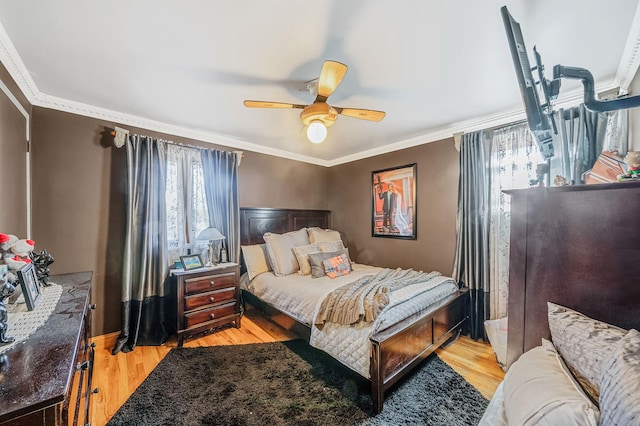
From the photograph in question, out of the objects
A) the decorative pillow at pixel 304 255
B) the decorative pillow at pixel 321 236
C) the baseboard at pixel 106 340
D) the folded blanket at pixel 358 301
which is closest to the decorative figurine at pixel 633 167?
the folded blanket at pixel 358 301

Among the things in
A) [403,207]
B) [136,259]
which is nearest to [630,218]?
[403,207]

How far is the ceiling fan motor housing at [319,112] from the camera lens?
1932 millimetres

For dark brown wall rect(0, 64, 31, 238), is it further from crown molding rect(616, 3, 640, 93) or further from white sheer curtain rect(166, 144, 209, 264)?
crown molding rect(616, 3, 640, 93)

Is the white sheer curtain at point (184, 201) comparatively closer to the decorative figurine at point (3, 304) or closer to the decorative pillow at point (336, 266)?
the decorative pillow at point (336, 266)

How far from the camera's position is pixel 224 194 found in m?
3.31

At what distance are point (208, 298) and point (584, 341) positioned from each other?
2.95 meters

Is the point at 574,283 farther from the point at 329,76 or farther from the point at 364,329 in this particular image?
the point at 329,76

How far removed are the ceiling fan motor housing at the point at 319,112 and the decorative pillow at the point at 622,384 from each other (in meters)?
1.87

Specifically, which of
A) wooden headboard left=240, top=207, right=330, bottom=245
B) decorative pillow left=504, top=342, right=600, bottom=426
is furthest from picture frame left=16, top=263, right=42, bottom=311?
wooden headboard left=240, top=207, right=330, bottom=245

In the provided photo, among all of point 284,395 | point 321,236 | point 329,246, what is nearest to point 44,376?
point 284,395

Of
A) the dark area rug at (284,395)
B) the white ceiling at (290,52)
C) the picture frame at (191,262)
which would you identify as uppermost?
the white ceiling at (290,52)

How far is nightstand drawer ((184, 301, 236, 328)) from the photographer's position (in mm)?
2682

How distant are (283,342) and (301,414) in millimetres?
1036

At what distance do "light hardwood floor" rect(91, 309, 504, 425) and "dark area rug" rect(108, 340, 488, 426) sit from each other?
0.30 ft
